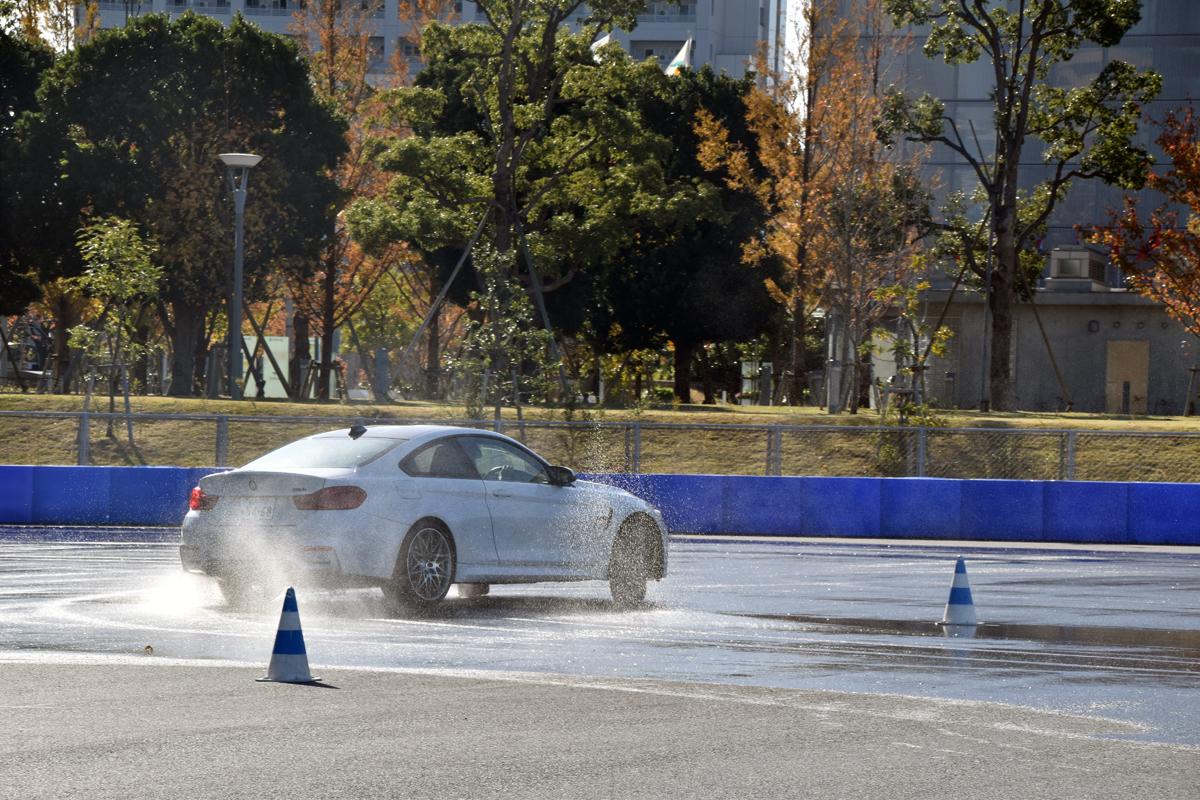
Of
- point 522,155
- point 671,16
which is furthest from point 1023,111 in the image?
point 671,16

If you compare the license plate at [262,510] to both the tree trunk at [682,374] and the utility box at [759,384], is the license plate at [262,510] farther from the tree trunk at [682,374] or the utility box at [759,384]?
the utility box at [759,384]

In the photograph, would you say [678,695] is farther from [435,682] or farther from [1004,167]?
[1004,167]

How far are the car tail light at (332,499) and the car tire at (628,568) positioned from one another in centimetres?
252

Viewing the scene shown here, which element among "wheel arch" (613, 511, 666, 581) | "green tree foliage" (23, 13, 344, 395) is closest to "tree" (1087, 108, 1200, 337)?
"green tree foliage" (23, 13, 344, 395)

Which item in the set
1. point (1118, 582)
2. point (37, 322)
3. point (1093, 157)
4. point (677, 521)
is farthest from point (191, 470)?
point (37, 322)

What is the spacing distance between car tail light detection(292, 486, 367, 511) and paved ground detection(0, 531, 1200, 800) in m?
0.85

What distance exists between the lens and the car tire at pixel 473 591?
1591cm

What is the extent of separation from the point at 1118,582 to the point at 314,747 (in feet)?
42.7

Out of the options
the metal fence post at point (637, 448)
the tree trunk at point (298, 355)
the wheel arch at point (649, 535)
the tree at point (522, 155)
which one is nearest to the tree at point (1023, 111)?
the tree at point (522, 155)

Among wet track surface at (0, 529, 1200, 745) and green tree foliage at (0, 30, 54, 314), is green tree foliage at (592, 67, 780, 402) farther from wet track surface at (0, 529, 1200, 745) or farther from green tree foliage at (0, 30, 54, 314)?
wet track surface at (0, 529, 1200, 745)

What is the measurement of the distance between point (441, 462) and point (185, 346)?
33.9 meters

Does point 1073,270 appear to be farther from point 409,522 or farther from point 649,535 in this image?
point 409,522

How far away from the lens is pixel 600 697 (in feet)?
31.8

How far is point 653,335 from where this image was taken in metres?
54.2
